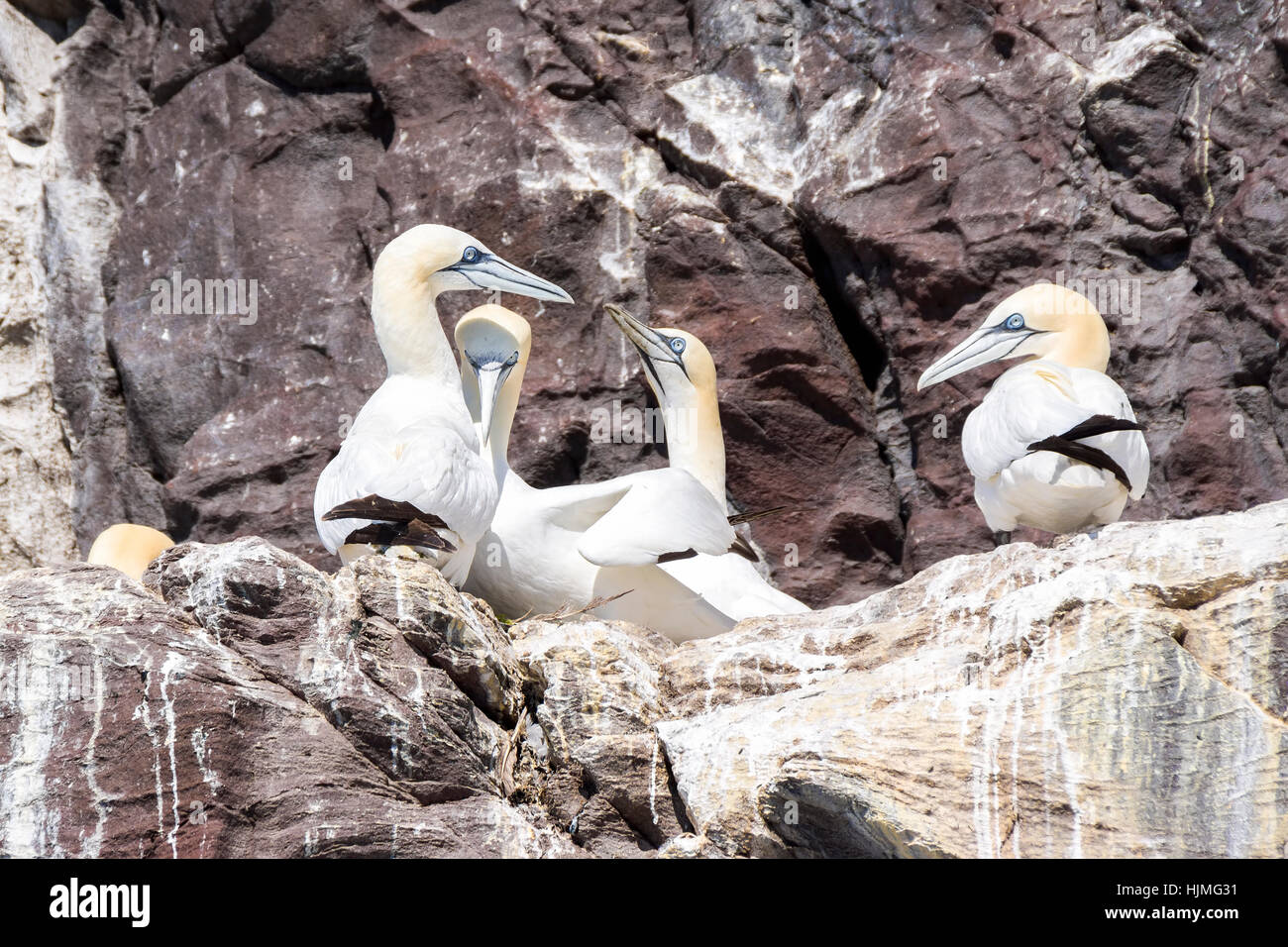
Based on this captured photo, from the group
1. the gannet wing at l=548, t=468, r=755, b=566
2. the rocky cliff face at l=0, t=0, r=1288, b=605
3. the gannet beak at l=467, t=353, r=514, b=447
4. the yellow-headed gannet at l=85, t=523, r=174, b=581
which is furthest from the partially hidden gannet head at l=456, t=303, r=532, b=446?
the yellow-headed gannet at l=85, t=523, r=174, b=581

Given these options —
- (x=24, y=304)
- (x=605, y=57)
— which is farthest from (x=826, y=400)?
(x=24, y=304)

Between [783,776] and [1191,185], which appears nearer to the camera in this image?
[783,776]

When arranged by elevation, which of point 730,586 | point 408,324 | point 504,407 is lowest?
point 730,586

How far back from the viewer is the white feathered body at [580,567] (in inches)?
294

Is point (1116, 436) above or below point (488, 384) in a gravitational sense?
below

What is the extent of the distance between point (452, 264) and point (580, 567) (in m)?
1.66

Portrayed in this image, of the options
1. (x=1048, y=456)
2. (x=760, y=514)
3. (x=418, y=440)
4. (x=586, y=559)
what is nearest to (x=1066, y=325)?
(x=1048, y=456)

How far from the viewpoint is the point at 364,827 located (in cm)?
496

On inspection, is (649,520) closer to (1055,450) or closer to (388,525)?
(388,525)

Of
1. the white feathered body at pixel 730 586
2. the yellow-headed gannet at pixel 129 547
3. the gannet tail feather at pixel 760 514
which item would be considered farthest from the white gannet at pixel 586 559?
the yellow-headed gannet at pixel 129 547

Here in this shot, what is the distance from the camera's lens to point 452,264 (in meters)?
7.91

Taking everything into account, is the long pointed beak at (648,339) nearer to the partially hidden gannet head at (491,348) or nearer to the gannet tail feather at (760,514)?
the partially hidden gannet head at (491,348)

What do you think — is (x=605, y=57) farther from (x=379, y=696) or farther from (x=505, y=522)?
(x=379, y=696)
